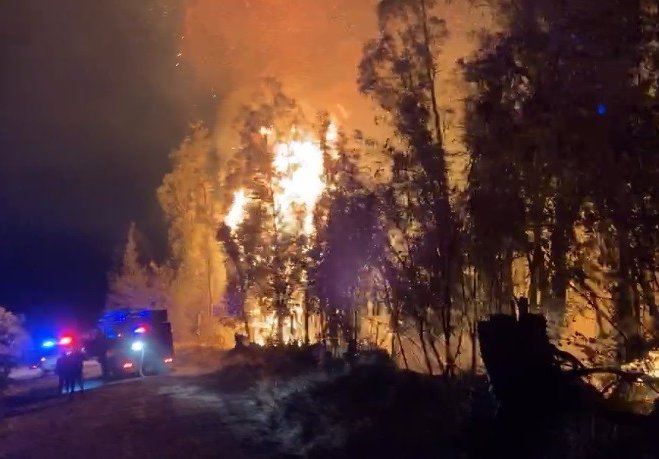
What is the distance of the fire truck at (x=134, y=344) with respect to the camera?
32594mm

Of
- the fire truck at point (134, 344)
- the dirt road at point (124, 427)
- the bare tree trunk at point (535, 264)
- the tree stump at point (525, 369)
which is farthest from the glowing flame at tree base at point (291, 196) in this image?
the tree stump at point (525, 369)

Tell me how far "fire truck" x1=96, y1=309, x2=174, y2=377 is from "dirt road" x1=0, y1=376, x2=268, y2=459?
19.5ft

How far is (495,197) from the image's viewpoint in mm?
15211

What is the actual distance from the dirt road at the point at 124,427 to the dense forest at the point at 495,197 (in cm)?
557

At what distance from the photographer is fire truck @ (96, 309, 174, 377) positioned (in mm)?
32594

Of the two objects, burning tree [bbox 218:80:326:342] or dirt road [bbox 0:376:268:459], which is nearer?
dirt road [bbox 0:376:268:459]

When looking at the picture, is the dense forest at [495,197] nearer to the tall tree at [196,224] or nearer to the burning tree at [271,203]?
the burning tree at [271,203]

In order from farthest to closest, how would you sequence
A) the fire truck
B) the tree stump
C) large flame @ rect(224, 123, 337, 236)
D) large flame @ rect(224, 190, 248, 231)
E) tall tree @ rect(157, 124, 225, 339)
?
tall tree @ rect(157, 124, 225, 339) < large flame @ rect(224, 190, 248, 231) < the fire truck < large flame @ rect(224, 123, 337, 236) < the tree stump

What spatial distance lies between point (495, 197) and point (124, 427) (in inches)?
398

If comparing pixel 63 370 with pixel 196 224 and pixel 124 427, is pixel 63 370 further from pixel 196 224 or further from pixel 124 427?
pixel 196 224

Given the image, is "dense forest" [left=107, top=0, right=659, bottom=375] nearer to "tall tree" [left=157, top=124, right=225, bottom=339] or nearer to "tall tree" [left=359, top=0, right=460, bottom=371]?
"tall tree" [left=359, top=0, right=460, bottom=371]

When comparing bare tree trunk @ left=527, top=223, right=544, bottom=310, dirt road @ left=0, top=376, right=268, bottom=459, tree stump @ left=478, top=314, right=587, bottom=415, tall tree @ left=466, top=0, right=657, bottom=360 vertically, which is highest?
tall tree @ left=466, top=0, right=657, bottom=360

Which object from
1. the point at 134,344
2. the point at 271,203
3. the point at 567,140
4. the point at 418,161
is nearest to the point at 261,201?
the point at 271,203

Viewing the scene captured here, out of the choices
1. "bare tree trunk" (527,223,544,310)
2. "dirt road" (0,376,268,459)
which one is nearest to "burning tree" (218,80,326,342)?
"dirt road" (0,376,268,459)
